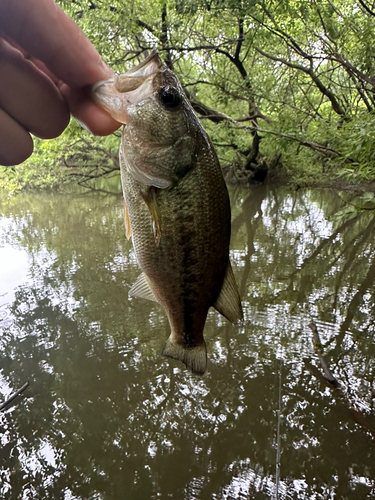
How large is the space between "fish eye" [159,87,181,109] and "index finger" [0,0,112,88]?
0.23m

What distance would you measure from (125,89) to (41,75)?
0.31 m

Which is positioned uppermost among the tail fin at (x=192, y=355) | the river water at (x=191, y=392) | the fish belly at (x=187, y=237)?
the fish belly at (x=187, y=237)

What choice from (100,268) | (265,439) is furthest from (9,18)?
(100,268)

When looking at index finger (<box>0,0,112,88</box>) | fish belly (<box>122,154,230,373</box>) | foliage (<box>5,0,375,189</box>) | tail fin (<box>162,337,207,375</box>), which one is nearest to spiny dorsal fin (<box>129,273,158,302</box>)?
fish belly (<box>122,154,230,373</box>)

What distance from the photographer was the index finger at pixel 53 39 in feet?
3.40

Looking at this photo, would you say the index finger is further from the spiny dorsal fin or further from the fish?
the spiny dorsal fin

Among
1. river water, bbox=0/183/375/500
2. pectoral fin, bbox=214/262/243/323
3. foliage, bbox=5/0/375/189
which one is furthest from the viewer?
foliage, bbox=5/0/375/189

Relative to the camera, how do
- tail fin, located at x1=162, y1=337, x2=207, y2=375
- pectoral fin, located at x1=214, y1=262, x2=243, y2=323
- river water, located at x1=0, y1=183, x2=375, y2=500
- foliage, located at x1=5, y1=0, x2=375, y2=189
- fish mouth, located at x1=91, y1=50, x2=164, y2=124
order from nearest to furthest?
fish mouth, located at x1=91, y1=50, x2=164, y2=124 < pectoral fin, located at x1=214, y1=262, x2=243, y2=323 < tail fin, located at x1=162, y1=337, x2=207, y2=375 < river water, located at x1=0, y1=183, x2=375, y2=500 < foliage, located at x1=5, y1=0, x2=375, y2=189

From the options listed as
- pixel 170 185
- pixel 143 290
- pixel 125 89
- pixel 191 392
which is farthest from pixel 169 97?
pixel 191 392

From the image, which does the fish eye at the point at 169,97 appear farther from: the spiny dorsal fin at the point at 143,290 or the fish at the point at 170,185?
the spiny dorsal fin at the point at 143,290

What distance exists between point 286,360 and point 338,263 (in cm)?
435

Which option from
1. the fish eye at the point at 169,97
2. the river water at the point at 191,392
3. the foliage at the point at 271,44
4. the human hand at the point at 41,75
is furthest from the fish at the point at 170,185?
the foliage at the point at 271,44

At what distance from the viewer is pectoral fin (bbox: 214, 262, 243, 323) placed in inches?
54.5

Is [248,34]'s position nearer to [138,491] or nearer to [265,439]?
[265,439]
